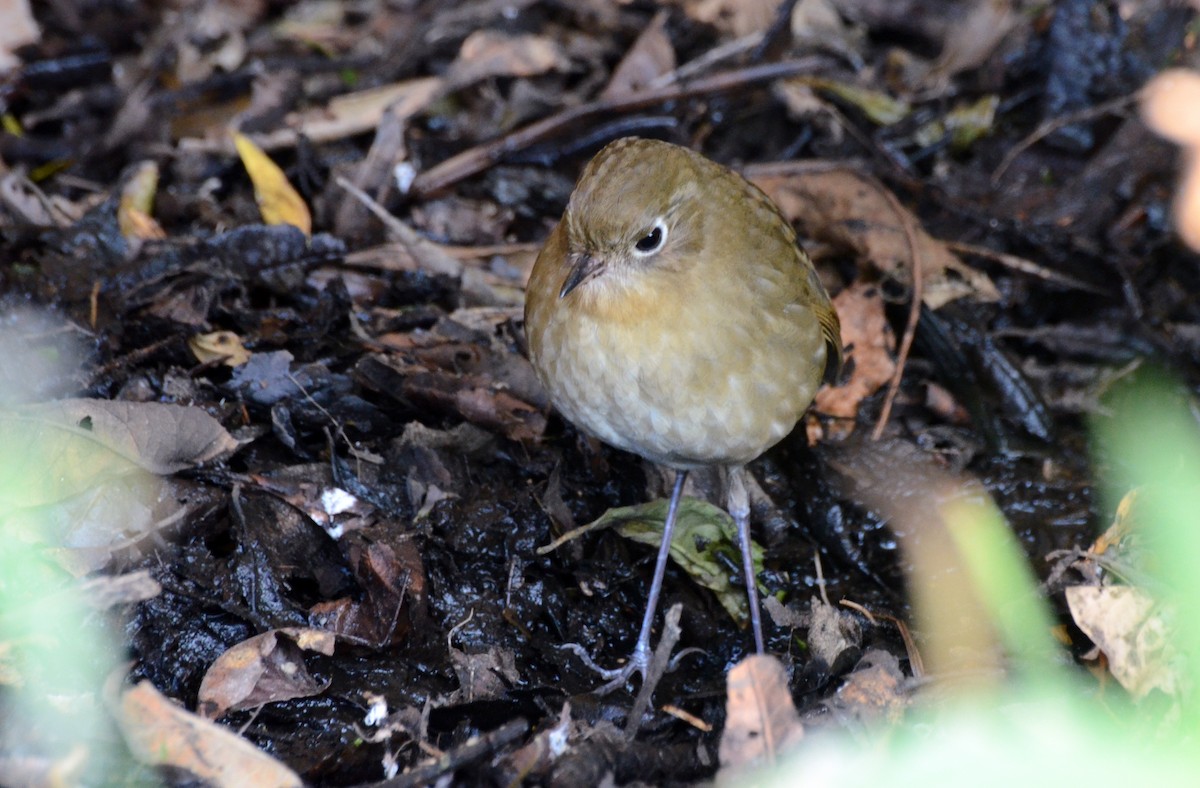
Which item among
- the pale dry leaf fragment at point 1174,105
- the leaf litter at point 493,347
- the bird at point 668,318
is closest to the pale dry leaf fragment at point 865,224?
the leaf litter at point 493,347

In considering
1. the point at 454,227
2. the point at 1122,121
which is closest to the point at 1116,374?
the point at 1122,121

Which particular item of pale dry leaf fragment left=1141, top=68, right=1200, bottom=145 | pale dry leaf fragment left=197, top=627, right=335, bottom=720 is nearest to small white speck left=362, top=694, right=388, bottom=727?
pale dry leaf fragment left=197, top=627, right=335, bottom=720

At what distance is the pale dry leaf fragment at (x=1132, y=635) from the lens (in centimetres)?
320

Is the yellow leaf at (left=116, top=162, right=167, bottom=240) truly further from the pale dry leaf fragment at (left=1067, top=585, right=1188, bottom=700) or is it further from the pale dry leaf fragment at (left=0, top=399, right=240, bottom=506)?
the pale dry leaf fragment at (left=1067, top=585, right=1188, bottom=700)

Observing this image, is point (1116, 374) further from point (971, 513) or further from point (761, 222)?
point (761, 222)

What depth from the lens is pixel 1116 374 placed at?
191 inches

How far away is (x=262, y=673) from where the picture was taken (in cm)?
311

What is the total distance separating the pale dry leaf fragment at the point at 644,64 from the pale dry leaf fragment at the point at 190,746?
151 inches

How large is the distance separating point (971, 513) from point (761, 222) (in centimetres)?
149

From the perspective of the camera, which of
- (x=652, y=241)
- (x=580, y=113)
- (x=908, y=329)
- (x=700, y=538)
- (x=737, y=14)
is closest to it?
(x=652, y=241)

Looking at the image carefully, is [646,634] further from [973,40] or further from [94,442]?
[973,40]

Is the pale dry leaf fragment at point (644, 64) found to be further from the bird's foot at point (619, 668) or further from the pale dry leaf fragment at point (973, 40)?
the bird's foot at point (619, 668)

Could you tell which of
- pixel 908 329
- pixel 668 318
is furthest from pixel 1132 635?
pixel 908 329

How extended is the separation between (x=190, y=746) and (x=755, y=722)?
129 cm
